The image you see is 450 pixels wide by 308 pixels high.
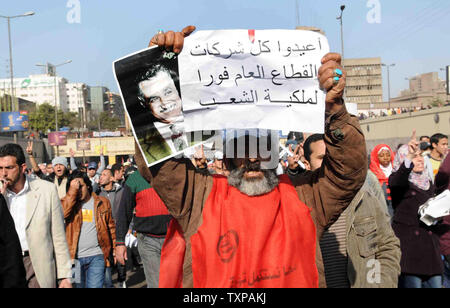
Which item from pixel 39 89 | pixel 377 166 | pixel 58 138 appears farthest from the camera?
pixel 39 89

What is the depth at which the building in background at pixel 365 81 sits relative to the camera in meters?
106

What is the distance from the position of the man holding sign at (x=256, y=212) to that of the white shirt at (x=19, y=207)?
1.88m

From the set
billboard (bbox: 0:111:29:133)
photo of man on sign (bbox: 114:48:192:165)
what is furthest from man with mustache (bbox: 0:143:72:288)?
billboard (bbox: 0:111:29:133)

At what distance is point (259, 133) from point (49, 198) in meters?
2.29

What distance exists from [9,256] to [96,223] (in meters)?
2.83

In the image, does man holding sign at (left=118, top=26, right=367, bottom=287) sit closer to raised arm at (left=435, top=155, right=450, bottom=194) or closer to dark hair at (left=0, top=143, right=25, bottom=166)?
dark hair at (left=0, top=143, right=25, bottom=166)

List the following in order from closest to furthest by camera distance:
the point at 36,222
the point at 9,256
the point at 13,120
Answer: the point at 9,256
the point at 36,222
the point at 13,120

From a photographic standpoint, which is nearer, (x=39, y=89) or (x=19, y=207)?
(x=19, y=207)

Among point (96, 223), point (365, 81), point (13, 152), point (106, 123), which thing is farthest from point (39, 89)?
point (13, 152)

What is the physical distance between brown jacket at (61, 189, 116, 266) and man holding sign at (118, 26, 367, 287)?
3367 mm

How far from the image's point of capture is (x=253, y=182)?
9.76 ft

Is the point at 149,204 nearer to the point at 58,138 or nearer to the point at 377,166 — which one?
the point at 377,166

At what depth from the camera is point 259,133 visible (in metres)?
3.10

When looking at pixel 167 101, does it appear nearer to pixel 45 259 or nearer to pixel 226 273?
pixel 226 273
